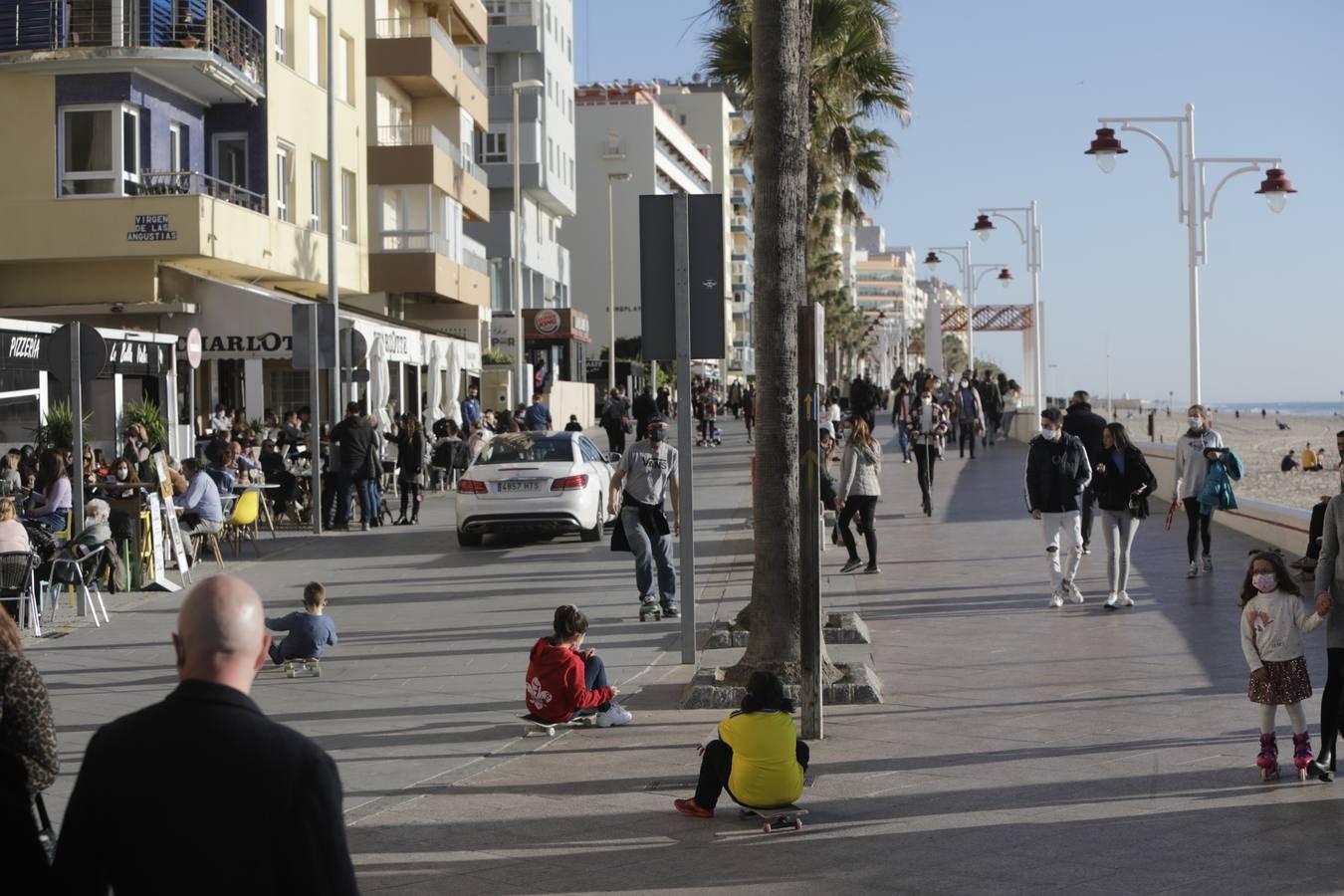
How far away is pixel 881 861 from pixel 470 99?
4467 cm

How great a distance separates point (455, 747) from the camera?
976cm

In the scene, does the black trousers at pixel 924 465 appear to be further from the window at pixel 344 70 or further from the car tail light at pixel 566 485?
the window at pixel 344 70

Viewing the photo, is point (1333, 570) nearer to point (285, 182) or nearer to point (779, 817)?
point (779, 817)

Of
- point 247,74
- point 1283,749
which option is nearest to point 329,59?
point 247,74

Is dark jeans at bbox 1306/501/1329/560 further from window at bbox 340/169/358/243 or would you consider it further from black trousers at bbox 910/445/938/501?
window at bbox 340/169/358/243

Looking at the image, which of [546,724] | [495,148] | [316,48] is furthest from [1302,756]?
[495,148]

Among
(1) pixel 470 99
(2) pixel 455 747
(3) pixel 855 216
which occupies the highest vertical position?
(1) pixel 470 99

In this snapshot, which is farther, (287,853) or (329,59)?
(329,59)

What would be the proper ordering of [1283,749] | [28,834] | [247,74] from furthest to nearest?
[247,74] → [1283,749] → [28,834]

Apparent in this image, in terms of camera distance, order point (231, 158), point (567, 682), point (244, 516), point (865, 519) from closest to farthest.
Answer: point (567, 682)
point (865, 519)
point (244, 516)
point (231, 158)

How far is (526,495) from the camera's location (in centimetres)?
2173

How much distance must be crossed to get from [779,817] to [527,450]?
1515 cm

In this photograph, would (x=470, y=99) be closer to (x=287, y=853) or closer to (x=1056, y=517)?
(x=1056, y=517)

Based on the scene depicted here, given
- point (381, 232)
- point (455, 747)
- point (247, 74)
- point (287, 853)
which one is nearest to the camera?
point (287, 853)
